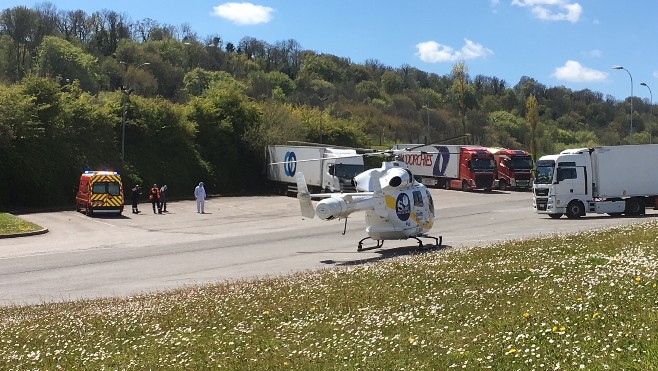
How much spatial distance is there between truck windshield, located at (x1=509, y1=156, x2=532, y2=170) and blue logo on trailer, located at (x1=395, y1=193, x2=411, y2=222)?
1340 inches

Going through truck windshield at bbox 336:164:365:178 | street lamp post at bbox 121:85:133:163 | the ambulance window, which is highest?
street lamp post at bbox 121:85:133:163

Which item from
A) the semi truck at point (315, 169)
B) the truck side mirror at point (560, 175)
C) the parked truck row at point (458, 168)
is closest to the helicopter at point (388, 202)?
the truck side mirror at point (560, 175)

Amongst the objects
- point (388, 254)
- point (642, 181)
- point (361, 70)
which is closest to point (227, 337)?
point (388, 254)

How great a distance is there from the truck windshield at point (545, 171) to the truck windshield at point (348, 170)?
45.6 feet

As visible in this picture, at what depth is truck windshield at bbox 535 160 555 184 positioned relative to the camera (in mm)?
34312

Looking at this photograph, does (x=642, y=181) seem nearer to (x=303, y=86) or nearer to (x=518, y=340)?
(x=518, y=340)

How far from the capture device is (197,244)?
27969 mm

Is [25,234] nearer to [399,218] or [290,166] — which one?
[399,218]

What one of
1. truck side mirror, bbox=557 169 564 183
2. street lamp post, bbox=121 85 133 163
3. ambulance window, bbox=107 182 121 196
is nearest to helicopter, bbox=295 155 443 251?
truck side mirror, bbox=557 169 564 183

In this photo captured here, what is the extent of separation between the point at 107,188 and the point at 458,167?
26.6 m

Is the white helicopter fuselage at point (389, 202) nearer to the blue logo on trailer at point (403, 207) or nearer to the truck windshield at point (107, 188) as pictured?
the blue logo on trailer at point (403, 207)

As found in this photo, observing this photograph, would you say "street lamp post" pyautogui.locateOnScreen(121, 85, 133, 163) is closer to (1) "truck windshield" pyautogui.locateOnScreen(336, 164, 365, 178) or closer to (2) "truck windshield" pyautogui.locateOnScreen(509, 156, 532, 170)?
(1) "truck windshield" pyautogui.locateOnScreen(336, 164, 365, 178)

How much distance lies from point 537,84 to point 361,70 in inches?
1749

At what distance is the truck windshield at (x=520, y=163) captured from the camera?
55.5 m
